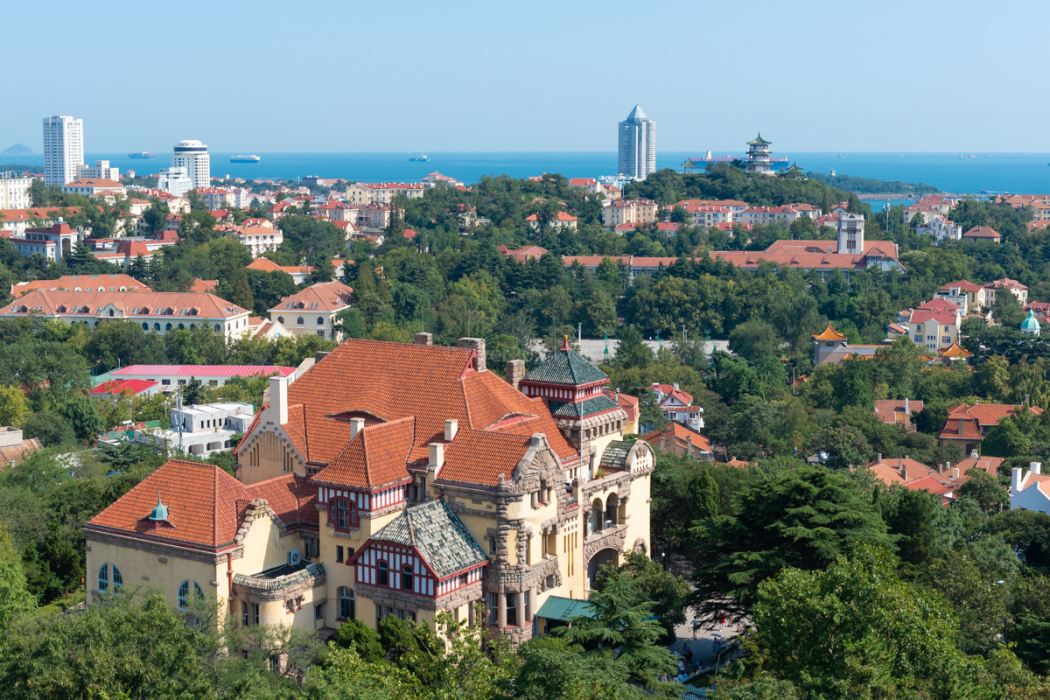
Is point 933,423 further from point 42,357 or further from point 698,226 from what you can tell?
point 698,226

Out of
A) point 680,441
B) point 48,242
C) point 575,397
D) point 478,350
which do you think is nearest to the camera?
point 478,350

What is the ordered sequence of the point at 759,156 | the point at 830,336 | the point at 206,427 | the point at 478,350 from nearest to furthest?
the point at 478,350
the point at 206,427
the point at 830,336
the point at 759,156

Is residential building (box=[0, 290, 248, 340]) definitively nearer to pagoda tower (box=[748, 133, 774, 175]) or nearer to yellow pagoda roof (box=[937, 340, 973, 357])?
yellow pagoda roof (box=[937, 340, 973, 357])

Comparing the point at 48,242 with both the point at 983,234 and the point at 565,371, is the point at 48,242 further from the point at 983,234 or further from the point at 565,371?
the point at 983,234

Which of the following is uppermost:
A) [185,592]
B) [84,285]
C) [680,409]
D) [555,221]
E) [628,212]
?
[628,212]

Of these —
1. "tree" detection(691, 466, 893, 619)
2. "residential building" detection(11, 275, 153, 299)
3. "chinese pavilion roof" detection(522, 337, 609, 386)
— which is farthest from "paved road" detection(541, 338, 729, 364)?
"tree" detection(691, 466, 893, 619)

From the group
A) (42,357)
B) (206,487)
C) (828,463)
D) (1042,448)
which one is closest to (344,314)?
(42,357)

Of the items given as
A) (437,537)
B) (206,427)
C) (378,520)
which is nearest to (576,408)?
(437,537)
